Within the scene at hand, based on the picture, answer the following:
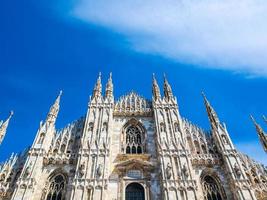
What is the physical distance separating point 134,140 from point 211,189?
7.94m

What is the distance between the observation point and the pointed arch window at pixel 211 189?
19375mm

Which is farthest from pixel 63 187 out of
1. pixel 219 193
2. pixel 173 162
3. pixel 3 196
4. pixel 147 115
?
pixel 219 193

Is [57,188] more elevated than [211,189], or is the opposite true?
[57,188]

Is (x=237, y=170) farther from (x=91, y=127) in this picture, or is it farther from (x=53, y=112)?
(x=53, y=112)

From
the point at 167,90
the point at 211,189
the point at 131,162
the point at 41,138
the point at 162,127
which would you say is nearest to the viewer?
the point at 211,189

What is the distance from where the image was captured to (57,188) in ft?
64.3

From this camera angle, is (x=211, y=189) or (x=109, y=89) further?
(x=109, y=89)

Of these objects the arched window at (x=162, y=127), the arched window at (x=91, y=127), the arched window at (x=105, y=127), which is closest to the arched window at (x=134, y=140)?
the arched window at (x=162, y=127)

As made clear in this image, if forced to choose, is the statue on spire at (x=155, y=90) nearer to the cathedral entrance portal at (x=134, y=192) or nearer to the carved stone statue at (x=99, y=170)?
the cathedral entrance portal at (x=134, y=192)

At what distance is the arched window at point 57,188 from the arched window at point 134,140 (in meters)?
6.15

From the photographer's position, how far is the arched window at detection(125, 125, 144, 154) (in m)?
22.9

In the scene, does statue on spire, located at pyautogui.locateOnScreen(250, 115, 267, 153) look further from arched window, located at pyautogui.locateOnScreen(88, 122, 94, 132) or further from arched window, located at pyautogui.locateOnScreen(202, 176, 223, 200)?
arched window, located at pyautogui.locateOnScreen(88, 122, 94, 132)

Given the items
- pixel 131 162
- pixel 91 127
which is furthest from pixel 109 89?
pixel 131 162

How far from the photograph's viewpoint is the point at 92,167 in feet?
65.2
